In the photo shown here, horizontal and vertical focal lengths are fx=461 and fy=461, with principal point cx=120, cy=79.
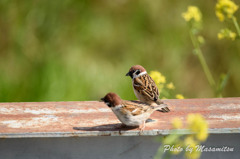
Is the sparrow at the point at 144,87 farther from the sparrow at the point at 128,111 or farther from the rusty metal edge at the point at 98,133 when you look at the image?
the rusty metal edge at the point at 98,133

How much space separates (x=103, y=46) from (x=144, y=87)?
2214 mm

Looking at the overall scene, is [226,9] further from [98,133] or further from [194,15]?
[98,133]

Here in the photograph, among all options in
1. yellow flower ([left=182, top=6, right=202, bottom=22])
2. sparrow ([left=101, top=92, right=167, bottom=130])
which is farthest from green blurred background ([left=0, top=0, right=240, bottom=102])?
sparrow ([left=101, top=92, right=167, bottom=130])

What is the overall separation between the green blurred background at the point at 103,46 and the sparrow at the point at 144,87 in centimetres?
130

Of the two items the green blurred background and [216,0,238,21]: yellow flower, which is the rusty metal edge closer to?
[216,0,238,21]: yellow flower

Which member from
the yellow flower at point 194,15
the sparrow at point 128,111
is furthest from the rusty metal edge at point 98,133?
the yellow flower at point 194,15

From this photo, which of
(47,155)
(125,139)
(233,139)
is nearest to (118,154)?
(125,139)

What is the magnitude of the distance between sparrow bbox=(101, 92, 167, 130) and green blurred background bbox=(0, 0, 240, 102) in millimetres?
2203

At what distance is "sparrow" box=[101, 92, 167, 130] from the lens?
8.48 feet

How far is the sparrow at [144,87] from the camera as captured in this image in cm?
334

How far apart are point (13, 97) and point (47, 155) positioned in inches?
91.1

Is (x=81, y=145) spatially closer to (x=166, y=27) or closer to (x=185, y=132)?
(x=185, y=132)

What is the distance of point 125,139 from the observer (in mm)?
2539

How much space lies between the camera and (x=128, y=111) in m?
2.62
